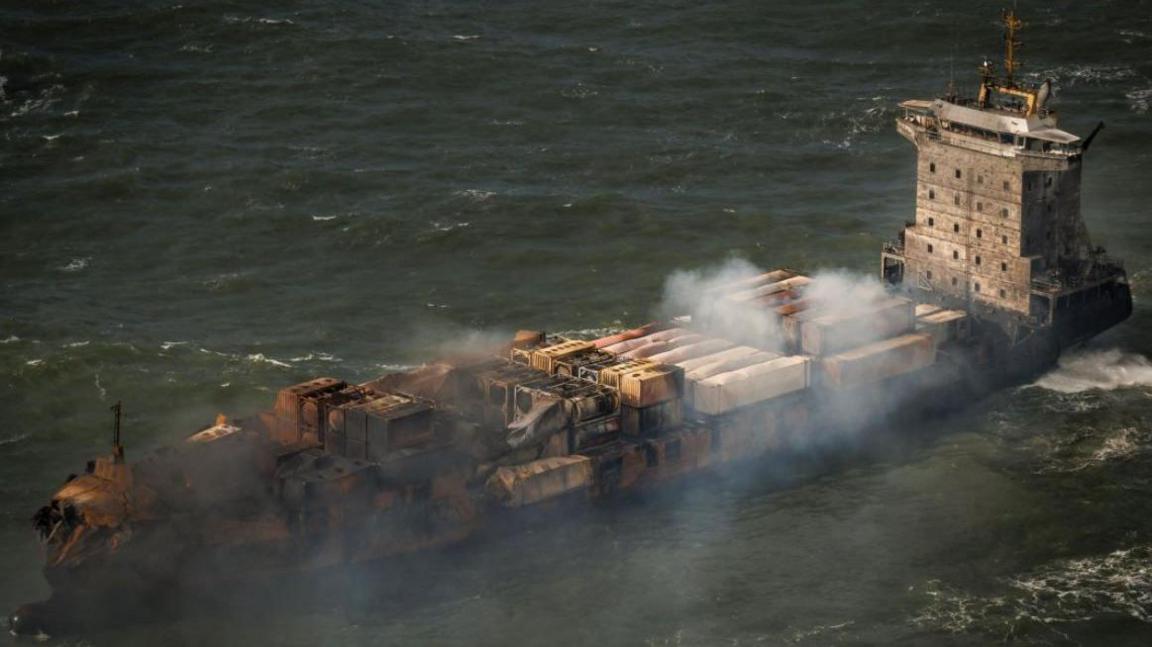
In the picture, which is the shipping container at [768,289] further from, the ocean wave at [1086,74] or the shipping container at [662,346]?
the ocean wave at [1086,74]

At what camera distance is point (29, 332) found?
11888 centimetres

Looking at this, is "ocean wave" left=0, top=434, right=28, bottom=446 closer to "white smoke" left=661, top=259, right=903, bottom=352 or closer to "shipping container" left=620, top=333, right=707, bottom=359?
"shipping container" left=620, top=333, right=707, bottom=359

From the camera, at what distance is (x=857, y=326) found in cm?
10838

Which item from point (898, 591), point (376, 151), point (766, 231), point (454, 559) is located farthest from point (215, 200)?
point (898, 591)

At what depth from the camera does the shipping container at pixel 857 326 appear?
107 meters

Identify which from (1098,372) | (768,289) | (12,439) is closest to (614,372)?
(768,289)

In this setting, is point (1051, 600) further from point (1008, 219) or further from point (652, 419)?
point (1008, 219)

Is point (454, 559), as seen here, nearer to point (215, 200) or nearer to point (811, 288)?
point (811, 288)

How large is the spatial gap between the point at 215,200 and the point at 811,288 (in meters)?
47.9

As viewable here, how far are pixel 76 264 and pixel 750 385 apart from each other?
169 ft

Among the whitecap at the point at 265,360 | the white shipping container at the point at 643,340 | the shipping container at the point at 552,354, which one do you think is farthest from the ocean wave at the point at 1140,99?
the whitecap at the point at 265,360

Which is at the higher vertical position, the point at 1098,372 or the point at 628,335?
the point at 628,335

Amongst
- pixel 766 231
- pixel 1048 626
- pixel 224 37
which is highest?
pixel 224 37

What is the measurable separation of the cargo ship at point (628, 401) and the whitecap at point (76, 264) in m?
31.4
